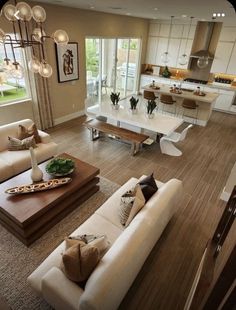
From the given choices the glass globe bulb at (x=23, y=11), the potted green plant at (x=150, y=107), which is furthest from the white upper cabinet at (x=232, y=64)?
the glass globe bulb at (x=23, y=11)

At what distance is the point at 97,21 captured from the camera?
6367mm

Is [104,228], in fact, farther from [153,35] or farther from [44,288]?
[153,35]

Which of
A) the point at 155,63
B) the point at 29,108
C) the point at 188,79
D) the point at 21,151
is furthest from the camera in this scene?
the point at 155,63

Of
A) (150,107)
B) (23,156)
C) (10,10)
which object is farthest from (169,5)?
(23,156)

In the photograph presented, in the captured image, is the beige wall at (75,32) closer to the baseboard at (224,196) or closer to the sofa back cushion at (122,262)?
the sofa back cushion at (122,262)

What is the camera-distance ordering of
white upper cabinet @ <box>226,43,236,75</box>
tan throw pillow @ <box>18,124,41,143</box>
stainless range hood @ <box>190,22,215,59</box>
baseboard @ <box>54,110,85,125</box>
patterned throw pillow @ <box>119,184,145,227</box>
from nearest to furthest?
patterned throw pillow @ <box>119,184,145,227</box> < tan throw pillow @ <box>18,124,41,143</box> < baseboard @ <box>54,110,85,125</box> < white upper cabinet @ <box>226,43,236,75</box> < stainless range hood @ <box>190,22,215,59</box>

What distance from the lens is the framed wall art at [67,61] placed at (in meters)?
5.66

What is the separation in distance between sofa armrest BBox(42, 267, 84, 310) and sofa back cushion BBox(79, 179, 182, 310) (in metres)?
0.16

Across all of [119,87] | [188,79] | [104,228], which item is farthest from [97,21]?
[104,228]

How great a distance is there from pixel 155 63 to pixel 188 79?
1659 millimetres

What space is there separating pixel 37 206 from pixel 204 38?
8.51m

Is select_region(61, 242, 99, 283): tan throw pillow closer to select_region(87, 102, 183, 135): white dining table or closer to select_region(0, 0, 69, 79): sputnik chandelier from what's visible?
select_region(0, 0, 69, 79): sputnik chandelier

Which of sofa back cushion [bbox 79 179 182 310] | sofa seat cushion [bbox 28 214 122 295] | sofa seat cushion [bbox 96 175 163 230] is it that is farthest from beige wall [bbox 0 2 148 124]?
sofa back cushion [bbox 79 179 182 310]

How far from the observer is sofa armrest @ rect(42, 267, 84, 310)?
1.75m
